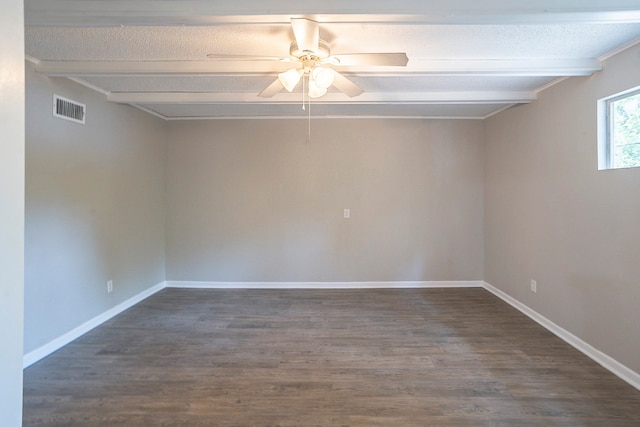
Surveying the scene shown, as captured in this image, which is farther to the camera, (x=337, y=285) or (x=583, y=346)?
(x=337, y=285)

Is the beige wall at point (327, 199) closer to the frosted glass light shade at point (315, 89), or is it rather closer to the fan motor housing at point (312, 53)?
the frosted glass light shade at point (315, 89)

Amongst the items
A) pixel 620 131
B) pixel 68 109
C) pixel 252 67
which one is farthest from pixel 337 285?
pixel 68 109

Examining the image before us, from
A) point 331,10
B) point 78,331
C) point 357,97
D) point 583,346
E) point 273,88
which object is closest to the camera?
point 331,10

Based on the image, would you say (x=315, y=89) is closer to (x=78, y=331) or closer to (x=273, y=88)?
(x=273, y=88)

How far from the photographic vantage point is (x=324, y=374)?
2.27m

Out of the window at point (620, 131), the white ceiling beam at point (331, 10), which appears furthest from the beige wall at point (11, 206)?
the window at point (620, 131)

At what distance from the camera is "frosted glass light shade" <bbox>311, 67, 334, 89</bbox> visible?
6.56ft

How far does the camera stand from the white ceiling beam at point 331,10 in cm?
168

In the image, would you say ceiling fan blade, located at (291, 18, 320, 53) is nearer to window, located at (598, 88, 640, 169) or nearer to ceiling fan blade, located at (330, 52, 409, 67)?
ceiling fan blade, located at (330, 52, 409, 67)

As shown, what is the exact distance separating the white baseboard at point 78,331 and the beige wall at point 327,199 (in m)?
0.83

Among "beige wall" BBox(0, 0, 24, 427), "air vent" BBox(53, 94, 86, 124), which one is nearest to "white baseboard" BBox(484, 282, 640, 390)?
"beige wall" BBox(0, 0, 24, 427)

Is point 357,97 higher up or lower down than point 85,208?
higher up

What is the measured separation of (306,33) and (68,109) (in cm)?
235

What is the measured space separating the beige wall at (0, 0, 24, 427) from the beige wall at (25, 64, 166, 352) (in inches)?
72.9
